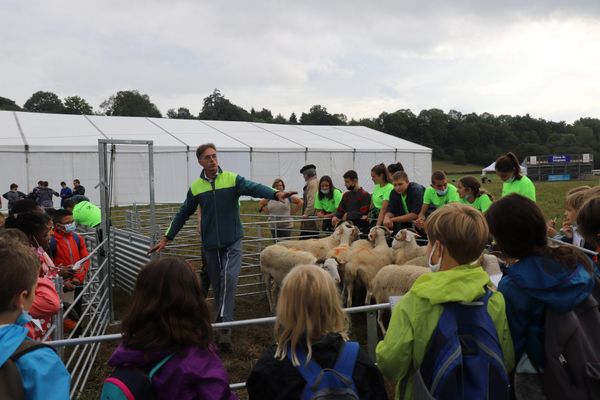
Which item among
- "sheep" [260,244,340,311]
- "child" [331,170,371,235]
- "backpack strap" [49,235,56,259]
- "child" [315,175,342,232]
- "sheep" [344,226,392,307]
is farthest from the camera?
"child" [315,175,342,232]

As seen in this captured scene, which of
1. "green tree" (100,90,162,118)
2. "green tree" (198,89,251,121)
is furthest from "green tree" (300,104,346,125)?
"green tree" (100,90,162,118)

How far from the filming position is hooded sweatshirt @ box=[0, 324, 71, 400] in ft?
5.25

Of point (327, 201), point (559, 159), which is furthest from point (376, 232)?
point (559, 159)

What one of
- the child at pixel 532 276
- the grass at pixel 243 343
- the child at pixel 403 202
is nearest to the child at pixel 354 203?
the child at pixel 403 202

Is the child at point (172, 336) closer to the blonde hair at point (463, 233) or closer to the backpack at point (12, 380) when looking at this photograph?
the backpack at point (12, 380)

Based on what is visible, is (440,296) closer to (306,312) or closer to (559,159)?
(306,312)

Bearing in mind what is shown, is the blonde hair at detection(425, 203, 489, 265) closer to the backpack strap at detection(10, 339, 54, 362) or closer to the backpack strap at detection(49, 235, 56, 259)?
the backpack strap at detection(10, 339, 54, 362)

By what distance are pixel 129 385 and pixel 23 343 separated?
389 millimetres

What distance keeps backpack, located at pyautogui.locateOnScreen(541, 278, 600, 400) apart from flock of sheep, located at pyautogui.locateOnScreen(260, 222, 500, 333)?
2.96m

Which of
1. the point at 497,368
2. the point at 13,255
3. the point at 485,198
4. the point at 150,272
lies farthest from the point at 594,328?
the point at 485,198

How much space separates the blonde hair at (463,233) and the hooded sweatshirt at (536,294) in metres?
0.21

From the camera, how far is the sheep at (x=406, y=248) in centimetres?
621

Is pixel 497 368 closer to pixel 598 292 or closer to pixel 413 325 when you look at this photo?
pixel 413 325

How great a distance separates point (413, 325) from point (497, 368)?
14.8 inches
